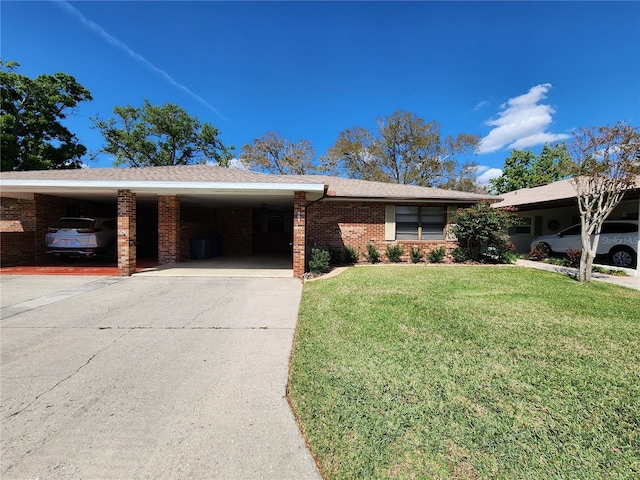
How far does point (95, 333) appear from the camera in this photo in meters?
4.25

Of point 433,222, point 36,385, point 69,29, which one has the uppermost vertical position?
point 69,29

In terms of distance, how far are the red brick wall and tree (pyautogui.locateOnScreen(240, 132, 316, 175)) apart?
18.4 meters

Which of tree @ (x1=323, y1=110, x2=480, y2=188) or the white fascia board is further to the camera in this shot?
tree @ (x1=323, y1=110, x2=480, y2=188)

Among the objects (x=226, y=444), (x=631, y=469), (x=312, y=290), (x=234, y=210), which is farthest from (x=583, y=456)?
(x=234, y=210)

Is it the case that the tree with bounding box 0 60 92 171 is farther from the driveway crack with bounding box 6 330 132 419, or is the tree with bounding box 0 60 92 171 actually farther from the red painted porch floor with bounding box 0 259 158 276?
the driveway crack with bounding box 6 330 132 419

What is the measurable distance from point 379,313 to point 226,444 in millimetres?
3384

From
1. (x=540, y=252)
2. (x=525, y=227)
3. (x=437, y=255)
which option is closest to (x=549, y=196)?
(x=540, y=252)

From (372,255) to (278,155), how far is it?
68.1ft

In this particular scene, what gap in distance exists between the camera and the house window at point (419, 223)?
11758 mm

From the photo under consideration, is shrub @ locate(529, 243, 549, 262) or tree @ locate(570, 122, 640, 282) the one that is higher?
A: tree @ locate(570, 122, 640, 282)

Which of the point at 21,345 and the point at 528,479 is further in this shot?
the point at 21,345

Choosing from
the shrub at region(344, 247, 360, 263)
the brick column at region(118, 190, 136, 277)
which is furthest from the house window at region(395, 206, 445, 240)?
the brick column at region(118, 190, 136, 277)

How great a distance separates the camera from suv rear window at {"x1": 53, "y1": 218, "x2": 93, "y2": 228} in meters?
9.69

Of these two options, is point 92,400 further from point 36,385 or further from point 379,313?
point 379,313
